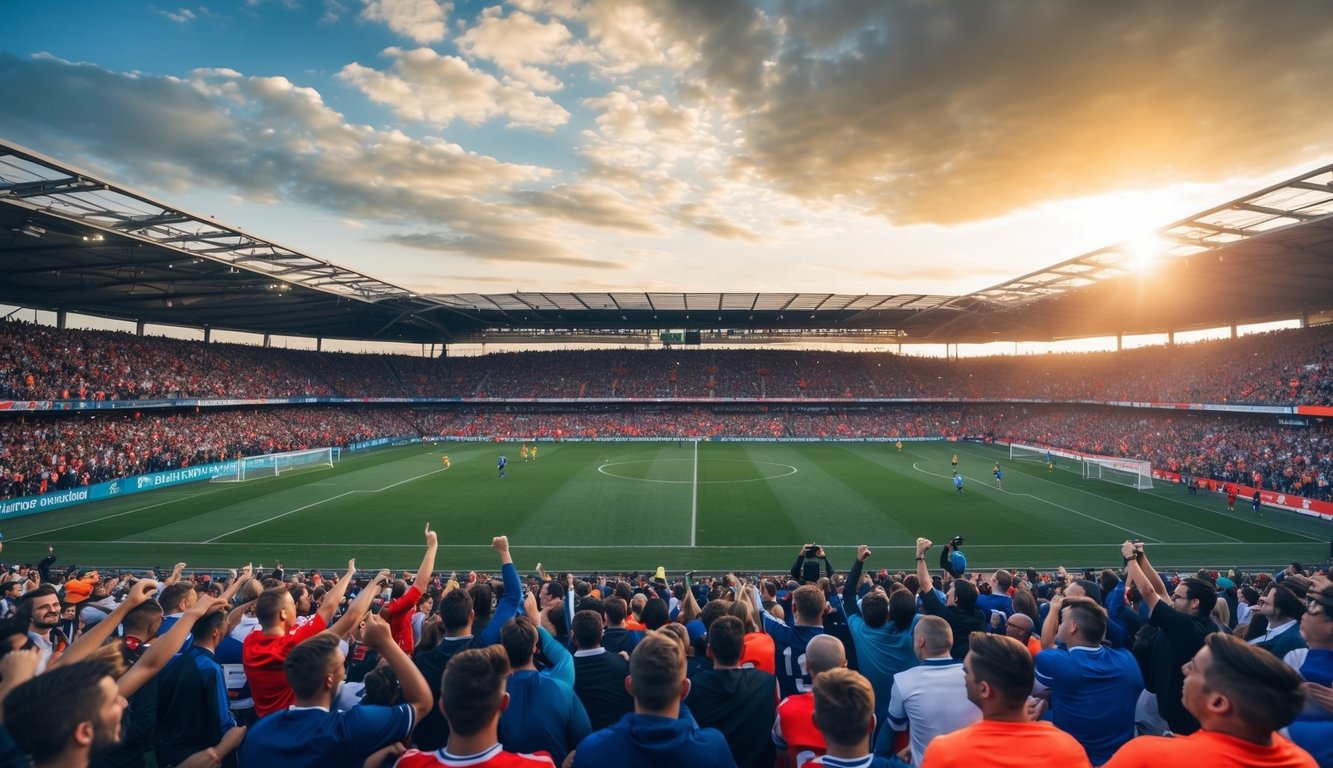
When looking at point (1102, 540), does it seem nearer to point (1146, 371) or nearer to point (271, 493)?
point (1146, 371)

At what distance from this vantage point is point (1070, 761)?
2.73 meters

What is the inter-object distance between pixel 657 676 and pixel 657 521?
24.0 meters

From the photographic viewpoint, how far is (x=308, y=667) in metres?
3.36

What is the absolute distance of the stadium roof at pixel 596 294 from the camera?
24.5 metres

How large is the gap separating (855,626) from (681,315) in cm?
5388

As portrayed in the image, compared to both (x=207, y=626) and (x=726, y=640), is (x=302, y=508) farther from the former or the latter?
(x=726, y=640)

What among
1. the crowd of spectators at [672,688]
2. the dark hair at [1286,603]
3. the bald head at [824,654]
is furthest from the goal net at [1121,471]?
the bald head at [824,654]

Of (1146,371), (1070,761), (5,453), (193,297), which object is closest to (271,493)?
(5,453)

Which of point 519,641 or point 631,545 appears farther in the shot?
point 631,545

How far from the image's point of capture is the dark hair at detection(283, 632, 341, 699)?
3.35 meters

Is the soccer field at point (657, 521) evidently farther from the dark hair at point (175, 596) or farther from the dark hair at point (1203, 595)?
the dark hair at point (175, 596)

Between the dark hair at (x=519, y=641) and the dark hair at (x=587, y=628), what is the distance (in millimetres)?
640

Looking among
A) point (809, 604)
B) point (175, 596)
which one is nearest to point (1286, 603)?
point (809, 604)

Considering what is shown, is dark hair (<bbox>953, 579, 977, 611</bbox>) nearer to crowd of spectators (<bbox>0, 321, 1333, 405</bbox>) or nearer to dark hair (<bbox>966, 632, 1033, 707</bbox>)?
dark hair (<bbox>966, 632, 1033, 707</bbox>)
